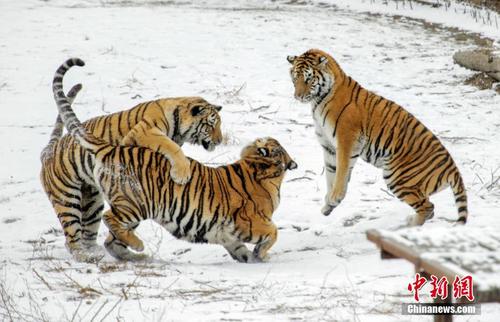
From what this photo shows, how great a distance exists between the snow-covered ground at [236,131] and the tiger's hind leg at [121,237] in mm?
97

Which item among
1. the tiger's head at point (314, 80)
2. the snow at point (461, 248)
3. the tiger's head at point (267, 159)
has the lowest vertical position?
the tiger's head at point (267, 159)

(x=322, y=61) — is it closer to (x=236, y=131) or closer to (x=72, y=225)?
(x=72, y=225)

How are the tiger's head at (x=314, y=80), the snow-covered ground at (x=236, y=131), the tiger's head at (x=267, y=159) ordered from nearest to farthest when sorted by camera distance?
1. the snow-covered ground at (x=236, y=131)
2. the tiger's head at (x=267, y=159)
3. the tiger's head at (x=314, y=80)

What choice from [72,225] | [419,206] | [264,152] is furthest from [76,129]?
[419,206]

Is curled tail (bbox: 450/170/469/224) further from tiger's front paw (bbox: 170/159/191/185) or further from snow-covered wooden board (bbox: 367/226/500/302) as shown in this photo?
snow-covered wooden board (bbox: 367/226/500/302)

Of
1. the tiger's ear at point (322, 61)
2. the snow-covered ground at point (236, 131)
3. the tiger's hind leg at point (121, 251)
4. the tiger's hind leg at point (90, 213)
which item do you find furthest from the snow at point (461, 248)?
the tiger's ear at point (322, 61)

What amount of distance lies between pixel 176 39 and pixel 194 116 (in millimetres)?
6687

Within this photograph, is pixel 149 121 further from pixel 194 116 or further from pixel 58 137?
pixel 58 137

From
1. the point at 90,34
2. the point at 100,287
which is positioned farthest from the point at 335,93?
the point at 90,34

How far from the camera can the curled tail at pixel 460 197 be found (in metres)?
6.36

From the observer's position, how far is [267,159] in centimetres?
631

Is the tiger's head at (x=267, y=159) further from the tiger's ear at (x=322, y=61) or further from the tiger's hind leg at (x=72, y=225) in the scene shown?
the tiger's hind leg at (x=72, y=225)

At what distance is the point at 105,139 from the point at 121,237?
34.7 inches

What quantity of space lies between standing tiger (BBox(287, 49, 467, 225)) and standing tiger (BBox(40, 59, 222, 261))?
878 millimetres
